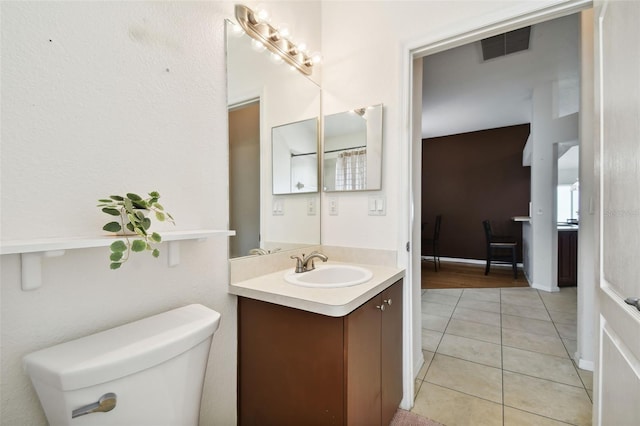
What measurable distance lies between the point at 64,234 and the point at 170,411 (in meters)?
0.58

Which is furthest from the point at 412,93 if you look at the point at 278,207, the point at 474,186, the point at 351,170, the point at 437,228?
the point at 474,186

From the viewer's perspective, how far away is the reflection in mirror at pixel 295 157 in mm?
1679

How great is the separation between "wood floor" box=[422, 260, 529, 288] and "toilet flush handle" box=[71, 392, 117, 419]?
398 cm

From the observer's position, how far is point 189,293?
1082 mm

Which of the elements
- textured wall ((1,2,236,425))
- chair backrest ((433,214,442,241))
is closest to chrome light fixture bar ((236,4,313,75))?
textured wall ((1,2,236,425))

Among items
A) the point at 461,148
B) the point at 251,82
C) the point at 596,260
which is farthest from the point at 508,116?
the point at 251,82

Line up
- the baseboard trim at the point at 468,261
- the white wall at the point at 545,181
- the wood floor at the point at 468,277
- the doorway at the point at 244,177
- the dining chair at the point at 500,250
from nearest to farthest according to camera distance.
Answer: the doorway at the point at 244,177, the white wall at the point at 545,181, the wood floor at the point at 468,277, the dining chair at the point at 500,250, the baseboard trim at the point at 468,261

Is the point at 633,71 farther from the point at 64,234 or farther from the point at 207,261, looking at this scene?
the point at 64,234

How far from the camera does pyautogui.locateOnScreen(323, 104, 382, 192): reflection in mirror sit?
65.6 inches

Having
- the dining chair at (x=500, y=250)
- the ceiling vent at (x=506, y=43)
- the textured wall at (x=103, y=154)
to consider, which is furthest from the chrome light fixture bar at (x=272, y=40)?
the dining chair at (x=500, y=250)

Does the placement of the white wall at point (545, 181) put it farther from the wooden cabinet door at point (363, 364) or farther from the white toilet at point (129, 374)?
the white toilet at point (129, 374)

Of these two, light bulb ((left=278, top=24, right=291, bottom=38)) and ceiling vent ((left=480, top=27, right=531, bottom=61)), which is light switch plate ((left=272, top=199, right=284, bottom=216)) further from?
ceiling vent ((left=480, top=27, right=531, bottom=61))

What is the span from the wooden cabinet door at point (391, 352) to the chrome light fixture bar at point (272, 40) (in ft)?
4.63

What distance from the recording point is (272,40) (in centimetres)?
150
